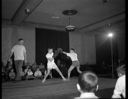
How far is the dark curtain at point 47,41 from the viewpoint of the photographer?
364 inches

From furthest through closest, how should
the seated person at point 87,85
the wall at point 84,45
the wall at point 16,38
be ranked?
the wall at point 84,45 < the wall at point 16,38 < the seated person at point 87,85

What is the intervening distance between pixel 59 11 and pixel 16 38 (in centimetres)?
288

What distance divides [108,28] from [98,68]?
8.63 ft

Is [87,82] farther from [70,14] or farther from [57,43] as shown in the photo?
[57,43]

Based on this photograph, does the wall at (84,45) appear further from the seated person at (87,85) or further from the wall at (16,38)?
the seated person at (87,85)

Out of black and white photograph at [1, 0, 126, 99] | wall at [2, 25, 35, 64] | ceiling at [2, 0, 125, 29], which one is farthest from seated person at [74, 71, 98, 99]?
wall at [2, 25, 35, 64]

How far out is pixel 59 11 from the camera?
730cm

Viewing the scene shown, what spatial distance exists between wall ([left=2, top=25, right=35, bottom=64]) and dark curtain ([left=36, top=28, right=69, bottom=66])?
0.30 m

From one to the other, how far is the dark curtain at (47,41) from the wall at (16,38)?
296 mm

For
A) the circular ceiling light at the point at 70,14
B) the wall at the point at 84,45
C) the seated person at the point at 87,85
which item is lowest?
the seated person at the point at 87,85

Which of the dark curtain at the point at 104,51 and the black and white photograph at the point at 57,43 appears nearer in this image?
the black and white photograph at the point at 57,43

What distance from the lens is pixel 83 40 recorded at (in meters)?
11.3

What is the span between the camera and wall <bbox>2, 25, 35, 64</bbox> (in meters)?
8.30

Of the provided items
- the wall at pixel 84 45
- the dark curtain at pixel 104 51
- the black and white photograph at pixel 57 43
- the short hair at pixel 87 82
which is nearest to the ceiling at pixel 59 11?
the black and white photograph at pixel 57 43
